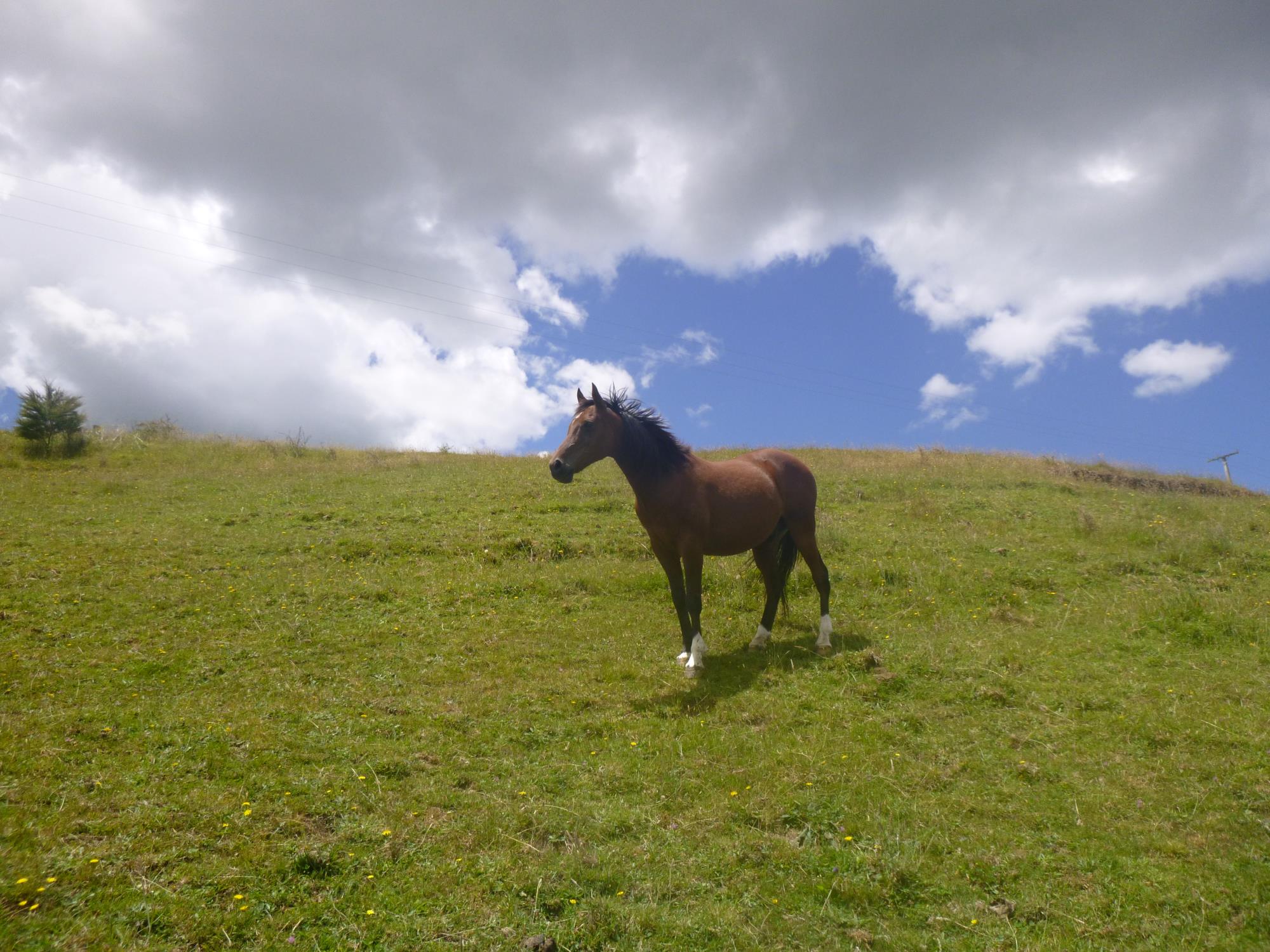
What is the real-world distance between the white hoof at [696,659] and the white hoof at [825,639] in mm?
1543

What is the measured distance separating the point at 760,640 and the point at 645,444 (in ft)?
9.81

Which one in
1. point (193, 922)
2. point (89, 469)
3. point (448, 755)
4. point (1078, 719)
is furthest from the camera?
point (89, 469)

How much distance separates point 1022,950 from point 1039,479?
18060 mm

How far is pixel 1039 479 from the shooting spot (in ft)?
63.6

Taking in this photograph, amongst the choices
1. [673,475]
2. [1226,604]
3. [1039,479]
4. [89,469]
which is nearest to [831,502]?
[1039,479]

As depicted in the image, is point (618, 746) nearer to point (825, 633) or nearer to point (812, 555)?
point (825, 633)

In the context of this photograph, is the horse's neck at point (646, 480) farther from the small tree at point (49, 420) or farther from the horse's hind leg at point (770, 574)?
the small tree at point (49, 420)

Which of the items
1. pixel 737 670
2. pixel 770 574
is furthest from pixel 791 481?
pixel 737 670

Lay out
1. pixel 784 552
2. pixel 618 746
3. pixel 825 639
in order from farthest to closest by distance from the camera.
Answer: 1. pixel 784 552
2. pixel 825 639
3. pixel 618 746

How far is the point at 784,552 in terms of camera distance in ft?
31.8

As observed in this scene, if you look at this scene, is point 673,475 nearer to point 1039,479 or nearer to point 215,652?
point 215,652

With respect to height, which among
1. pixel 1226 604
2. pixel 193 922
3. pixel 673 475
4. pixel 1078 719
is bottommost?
pixel 193 922

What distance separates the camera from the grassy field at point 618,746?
4094mm

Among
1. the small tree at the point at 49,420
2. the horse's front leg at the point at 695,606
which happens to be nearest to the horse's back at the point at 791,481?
the horse's front leg at the point at 695,606
